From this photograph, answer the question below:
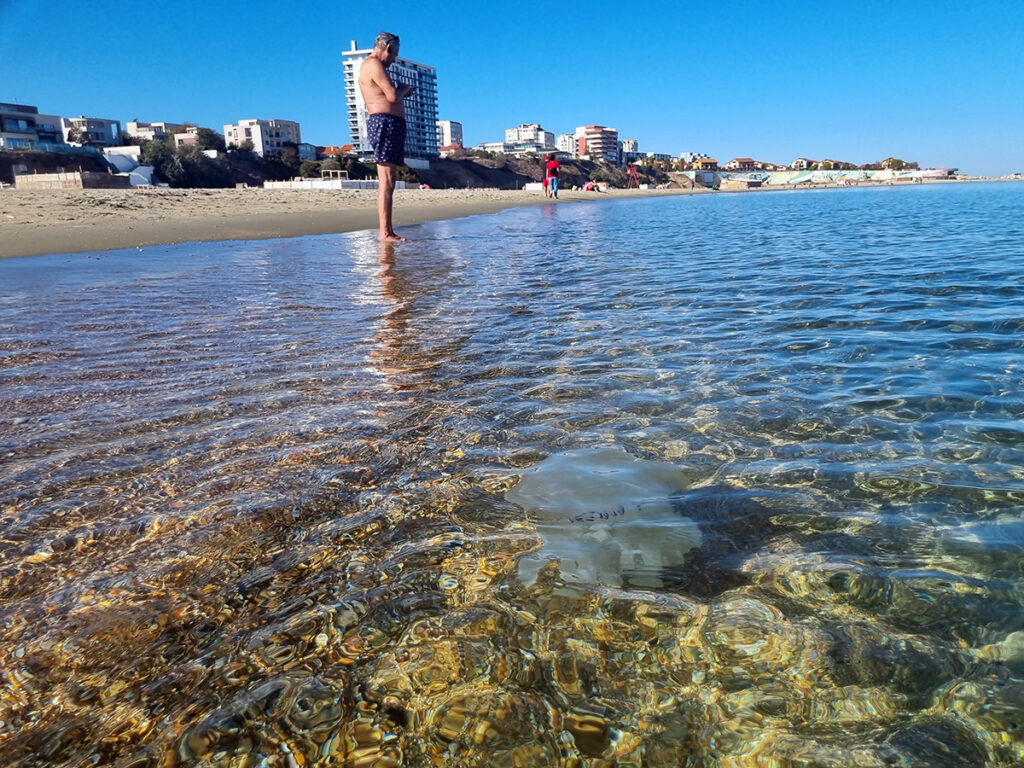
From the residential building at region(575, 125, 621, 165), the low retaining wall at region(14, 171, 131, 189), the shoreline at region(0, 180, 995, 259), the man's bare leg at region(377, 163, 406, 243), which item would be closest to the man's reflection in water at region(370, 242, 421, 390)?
the man's bare leg at region(377, 163, 406, 243)

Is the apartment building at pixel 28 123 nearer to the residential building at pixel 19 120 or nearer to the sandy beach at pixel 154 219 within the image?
the residential building at pixel 19 120

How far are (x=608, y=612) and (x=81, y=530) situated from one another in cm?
149

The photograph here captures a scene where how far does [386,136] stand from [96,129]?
113 m

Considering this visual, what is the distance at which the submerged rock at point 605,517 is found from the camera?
1580 mm

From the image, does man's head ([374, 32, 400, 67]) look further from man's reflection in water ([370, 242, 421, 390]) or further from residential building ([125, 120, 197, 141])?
residential building ([125, 120, 197, 141])

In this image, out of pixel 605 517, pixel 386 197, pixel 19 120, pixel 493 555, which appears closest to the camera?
pixel 493 555

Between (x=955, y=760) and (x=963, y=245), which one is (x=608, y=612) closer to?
(x=955, y=760)

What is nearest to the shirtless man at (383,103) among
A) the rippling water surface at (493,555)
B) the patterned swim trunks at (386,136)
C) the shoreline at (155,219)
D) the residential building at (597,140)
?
the patterned swim trunks at (386,136)

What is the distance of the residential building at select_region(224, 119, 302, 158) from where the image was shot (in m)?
114

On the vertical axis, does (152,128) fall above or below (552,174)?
above

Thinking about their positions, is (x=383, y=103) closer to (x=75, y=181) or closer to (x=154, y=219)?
(x=154, y=219)

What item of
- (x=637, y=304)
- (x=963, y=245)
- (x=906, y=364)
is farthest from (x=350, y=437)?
(x=963, y=245)

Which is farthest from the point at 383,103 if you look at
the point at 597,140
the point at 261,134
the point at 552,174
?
the point at 597,140

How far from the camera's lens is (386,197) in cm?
973
